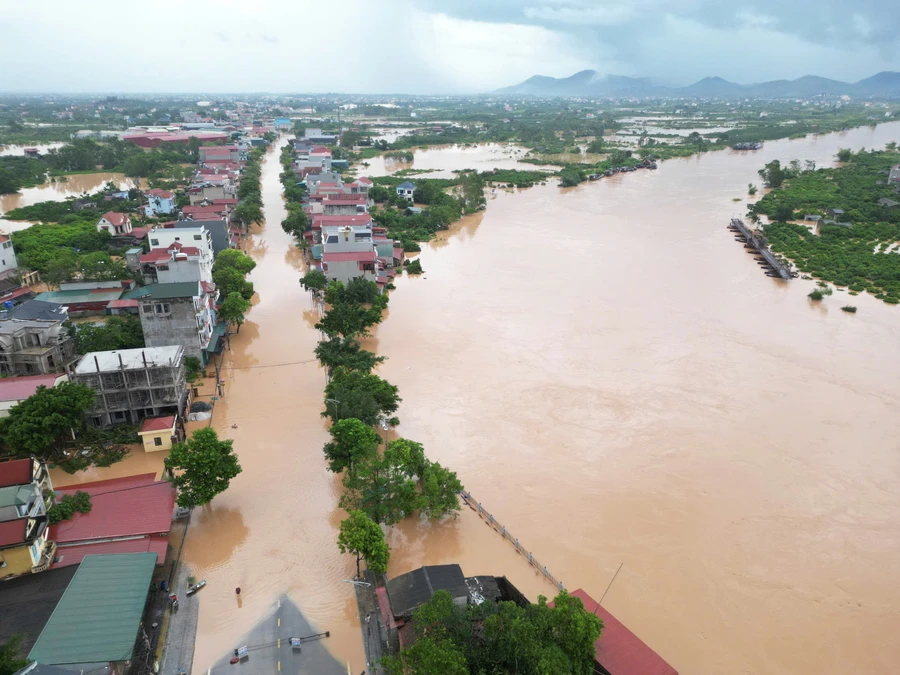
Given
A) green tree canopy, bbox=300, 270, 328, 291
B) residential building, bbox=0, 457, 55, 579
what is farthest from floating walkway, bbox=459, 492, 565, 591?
green tree canopy, bbox=300, 270, 328, 291

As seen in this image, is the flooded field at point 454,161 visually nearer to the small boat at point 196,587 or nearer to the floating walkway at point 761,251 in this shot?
the floating walkway at point 761,251

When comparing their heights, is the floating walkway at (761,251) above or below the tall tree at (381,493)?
above

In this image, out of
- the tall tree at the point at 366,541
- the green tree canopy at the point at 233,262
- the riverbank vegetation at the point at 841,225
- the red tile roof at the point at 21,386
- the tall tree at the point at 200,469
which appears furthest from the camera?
the riverbank vegetation at the point at 841,225

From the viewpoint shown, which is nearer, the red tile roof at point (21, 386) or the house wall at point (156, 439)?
the red tile roof at point (21, 386)

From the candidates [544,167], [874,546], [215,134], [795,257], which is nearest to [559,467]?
[874,546]

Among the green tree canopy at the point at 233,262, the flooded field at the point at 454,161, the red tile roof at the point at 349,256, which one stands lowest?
the green tree canopy at the point at 233,262

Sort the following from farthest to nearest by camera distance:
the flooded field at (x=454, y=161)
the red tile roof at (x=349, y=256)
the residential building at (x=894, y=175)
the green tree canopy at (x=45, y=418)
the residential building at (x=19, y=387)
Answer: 1. the flooded field at (x=454, y=161)
2. the residential building at (x=894, y=175)
3. the red tile roof at (x=349, y=256)
4. the residential building at (x=19, y=387)
5. the green tree canopy at (x=45, y=418)

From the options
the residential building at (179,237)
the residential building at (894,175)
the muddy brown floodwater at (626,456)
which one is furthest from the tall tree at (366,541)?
the residential building at (894,175)
